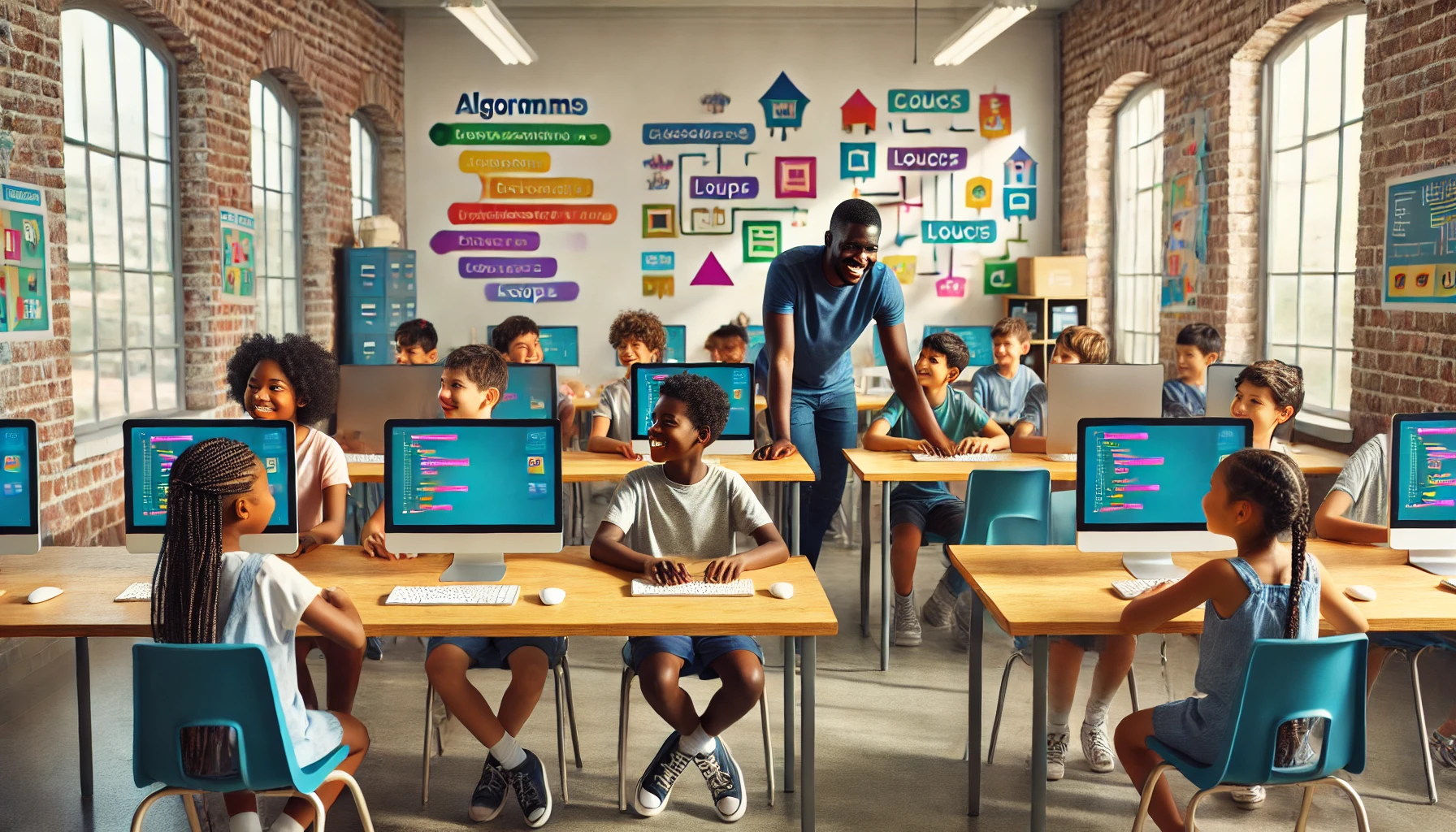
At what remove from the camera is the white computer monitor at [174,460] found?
2.85 metres

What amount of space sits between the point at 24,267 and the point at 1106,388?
3.95 metres

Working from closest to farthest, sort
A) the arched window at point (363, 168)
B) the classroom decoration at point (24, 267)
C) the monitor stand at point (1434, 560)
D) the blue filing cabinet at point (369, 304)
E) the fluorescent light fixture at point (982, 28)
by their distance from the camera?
the monitor stand at point (1434, 560) → the classroom decoration at point (24, 267) → the fluorescent light fixture at point (982, 28) → the blue filing cabinet at point (369, 304) → the arched window at point (363, 168)

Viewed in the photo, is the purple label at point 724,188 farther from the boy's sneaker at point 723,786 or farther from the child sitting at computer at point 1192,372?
the boy's sneaker at point 723,786

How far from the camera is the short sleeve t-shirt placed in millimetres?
3033

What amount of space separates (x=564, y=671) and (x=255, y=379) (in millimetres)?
1171

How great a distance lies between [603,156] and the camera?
8.88 metres

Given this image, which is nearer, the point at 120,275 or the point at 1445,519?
the point at 1445,519

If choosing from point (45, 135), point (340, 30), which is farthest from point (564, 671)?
point (340, 30)

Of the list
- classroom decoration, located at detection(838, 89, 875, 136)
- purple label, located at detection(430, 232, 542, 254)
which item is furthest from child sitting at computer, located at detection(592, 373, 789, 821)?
classroom decoration, located at detection(838, 89, 875, 136)

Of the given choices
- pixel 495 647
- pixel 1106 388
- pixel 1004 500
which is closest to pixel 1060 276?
pixel 1106 388

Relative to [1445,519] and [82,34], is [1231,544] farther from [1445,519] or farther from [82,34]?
[82,34]

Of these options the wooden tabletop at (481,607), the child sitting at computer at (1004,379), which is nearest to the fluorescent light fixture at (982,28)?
the child sitting at computer at (1004,379)

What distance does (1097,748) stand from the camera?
3.24 meters

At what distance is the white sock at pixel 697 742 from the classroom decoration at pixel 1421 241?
3168mm
